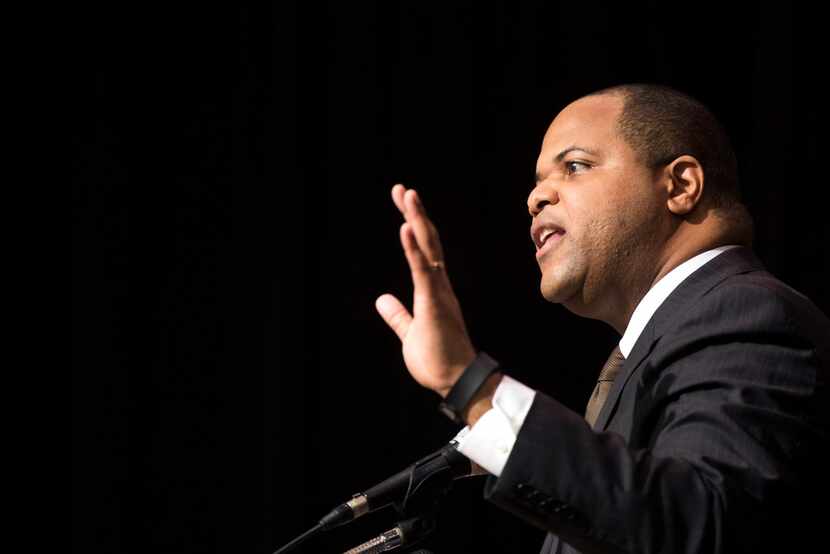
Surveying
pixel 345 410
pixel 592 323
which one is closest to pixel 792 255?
pixel 592 323

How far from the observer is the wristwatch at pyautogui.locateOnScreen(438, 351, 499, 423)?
121 centimetres

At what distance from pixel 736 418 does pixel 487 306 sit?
1.97m

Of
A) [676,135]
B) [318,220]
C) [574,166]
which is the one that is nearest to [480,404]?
[574,166]

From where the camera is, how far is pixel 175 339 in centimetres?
304

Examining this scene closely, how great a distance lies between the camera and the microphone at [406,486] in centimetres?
156

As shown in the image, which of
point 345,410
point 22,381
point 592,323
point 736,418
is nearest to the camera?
point 736,418

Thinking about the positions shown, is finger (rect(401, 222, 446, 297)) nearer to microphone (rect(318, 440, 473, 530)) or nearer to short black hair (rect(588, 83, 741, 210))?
microphone (rect(318, 440, 473, 530))

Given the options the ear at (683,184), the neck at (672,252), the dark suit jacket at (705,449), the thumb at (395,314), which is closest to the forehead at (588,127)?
the ear at (683,184)

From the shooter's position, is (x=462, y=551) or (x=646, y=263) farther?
(x=462, y=551)

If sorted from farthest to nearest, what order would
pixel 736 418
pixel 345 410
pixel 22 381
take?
1. pixel 345 410
2. pixel 22 381
3. pixel 736 418

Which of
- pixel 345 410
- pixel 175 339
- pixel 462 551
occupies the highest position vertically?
pixel 175 339

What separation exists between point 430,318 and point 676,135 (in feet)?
3.29

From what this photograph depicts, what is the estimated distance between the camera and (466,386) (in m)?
1.21

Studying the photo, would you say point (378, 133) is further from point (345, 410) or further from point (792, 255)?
point (792, 255)
